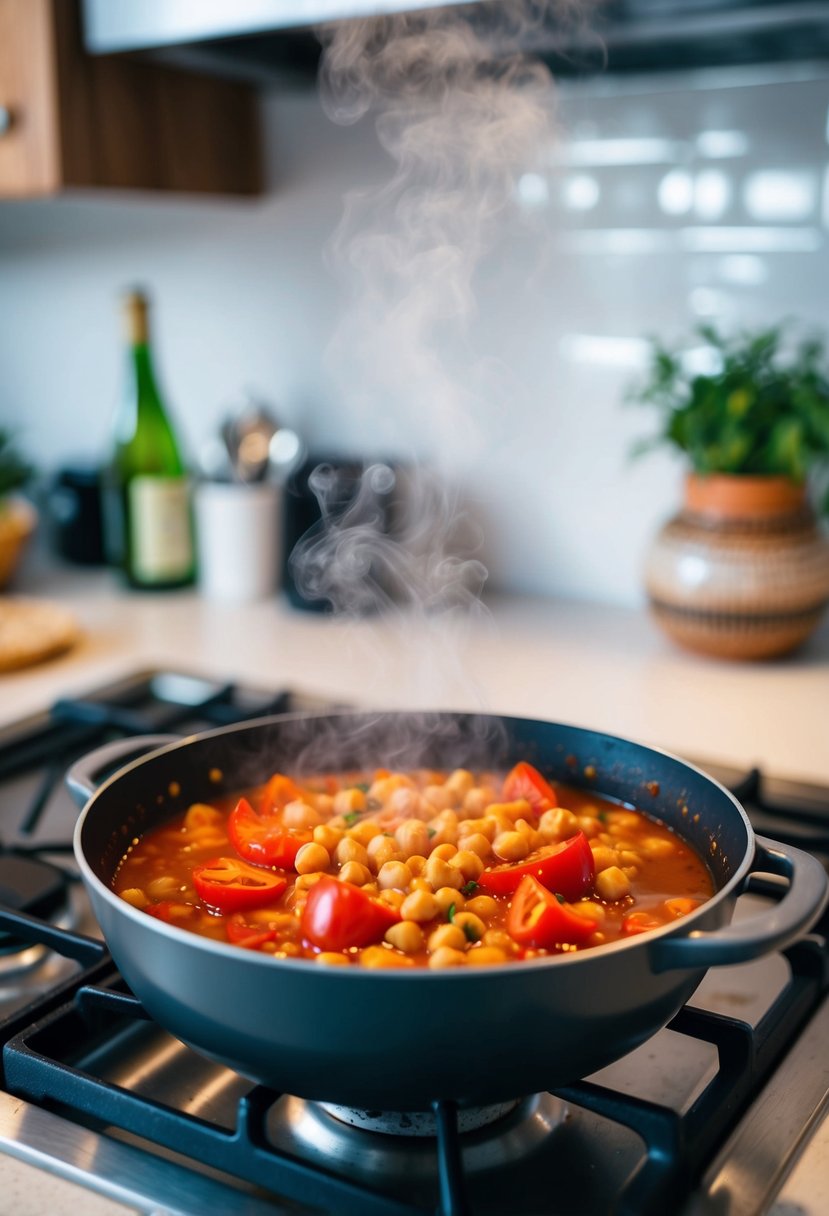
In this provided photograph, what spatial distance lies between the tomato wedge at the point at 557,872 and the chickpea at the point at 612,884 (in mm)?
11

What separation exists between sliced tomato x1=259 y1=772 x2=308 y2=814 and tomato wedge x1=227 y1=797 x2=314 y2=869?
4 cm

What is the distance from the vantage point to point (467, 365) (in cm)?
186

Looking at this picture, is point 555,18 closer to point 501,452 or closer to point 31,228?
point 501,452

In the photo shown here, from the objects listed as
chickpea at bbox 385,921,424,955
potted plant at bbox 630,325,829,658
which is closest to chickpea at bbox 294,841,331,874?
chickpea at bbox 385,921,424,955

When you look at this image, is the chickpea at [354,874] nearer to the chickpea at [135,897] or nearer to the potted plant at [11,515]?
the chickpea at [135,897]

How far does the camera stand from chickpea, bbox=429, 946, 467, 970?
73 cm

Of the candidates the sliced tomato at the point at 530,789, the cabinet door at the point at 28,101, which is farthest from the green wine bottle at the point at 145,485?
the sliced tomato at the point at 530,789

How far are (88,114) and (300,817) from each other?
1.10 metres

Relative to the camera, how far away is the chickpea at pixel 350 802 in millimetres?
989

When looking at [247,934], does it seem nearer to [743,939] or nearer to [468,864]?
[468,864]

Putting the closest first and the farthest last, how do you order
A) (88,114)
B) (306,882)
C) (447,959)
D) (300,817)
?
1. (447,959)
2. (306,882)
3. (300,817)
4. (88,114)

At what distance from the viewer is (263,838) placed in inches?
35.8

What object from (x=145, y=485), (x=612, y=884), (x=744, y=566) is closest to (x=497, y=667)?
(x=744, y=566)

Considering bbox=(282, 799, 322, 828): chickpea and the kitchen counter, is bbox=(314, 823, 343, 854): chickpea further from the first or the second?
the kitchen counter
